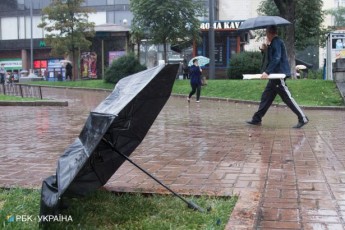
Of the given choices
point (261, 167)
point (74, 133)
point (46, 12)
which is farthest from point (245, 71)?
point (261, 167)

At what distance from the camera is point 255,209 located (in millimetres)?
→ 3754

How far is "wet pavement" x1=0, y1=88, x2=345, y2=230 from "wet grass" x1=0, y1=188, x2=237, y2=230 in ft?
0.56

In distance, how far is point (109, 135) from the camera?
11.6 feet

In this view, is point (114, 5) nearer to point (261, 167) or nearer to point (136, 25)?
point (136, 25)

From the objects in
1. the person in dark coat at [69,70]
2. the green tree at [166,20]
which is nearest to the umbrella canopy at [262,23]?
the green tree at [166,20]

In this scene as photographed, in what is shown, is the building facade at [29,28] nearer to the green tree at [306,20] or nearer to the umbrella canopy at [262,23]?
the green tree at [306,20]

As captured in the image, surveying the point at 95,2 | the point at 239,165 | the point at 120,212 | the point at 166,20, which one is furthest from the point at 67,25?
the point at 120,212

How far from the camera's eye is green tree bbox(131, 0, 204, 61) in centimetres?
2772

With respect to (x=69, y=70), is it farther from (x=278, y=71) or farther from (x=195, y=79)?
(x=278, y=71)

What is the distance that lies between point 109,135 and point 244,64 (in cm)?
2288

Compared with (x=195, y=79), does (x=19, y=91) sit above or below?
below

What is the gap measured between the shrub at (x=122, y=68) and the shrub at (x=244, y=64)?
5.12 meters

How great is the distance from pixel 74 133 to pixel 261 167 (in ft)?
14.2

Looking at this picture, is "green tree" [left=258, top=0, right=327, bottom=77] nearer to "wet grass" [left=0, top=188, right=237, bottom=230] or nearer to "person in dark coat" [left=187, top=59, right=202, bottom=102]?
"person in dark coat" [left=187, top=59, right=202, bottom=102]
